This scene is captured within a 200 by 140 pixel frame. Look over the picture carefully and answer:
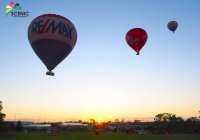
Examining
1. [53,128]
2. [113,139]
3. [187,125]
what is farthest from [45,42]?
[187,125]

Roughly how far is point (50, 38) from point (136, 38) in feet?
50.1

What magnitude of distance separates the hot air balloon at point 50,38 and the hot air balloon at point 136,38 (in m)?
12.1

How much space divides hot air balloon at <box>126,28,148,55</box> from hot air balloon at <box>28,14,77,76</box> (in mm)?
12136

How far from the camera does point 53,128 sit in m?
70.7

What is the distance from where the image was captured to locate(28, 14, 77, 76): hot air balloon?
129ft

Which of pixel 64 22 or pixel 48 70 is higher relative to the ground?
pixel 64 22

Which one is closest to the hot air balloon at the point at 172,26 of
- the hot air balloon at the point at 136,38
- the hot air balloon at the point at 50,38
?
the hot air balloon at the point at 136,38

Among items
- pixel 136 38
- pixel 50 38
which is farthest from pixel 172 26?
pixel 50 38

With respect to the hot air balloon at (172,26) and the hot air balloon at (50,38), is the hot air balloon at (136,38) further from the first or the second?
the hot air balloon at (50,38)

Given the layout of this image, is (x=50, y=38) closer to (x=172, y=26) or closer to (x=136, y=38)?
(x=136, y=38)

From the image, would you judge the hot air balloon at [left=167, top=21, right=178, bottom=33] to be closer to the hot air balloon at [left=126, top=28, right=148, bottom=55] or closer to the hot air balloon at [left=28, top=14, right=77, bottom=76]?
the hot air balloon at [left=126, top=28, right=148, bottom=55]

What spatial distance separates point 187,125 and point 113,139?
78385mm

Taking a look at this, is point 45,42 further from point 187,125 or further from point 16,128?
point 187,125

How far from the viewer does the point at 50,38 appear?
39531 mm
